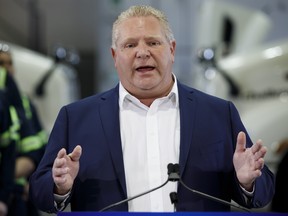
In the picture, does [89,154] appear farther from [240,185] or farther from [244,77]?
[244,77]

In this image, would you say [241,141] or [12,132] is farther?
[12,132]

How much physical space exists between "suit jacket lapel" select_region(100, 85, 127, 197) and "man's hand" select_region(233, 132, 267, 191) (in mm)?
373

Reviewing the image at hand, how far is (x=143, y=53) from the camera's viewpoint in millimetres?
2369

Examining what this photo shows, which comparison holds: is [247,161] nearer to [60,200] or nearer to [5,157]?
[60,200]

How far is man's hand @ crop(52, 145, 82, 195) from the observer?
2135 millimetres

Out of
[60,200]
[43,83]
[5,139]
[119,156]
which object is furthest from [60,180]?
[43,83]

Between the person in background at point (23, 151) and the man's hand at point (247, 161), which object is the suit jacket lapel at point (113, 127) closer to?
the man's hand at point (247, 161)

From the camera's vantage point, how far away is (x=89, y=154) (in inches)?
94.7

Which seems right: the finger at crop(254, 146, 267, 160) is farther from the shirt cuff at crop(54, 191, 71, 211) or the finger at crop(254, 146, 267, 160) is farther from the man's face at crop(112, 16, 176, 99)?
the shirt cuff at crop(54, 191, 71, 211)

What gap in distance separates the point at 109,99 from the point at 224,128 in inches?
15.9

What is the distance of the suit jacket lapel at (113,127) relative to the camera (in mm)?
2357

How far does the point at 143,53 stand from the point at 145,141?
0.96 ft

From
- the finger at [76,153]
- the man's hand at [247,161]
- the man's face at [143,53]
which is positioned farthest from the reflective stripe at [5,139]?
the man's hand at [247,161]

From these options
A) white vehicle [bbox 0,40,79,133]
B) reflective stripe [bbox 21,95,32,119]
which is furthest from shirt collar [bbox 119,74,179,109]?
white vehicle [bbox 0,40,79,133]
